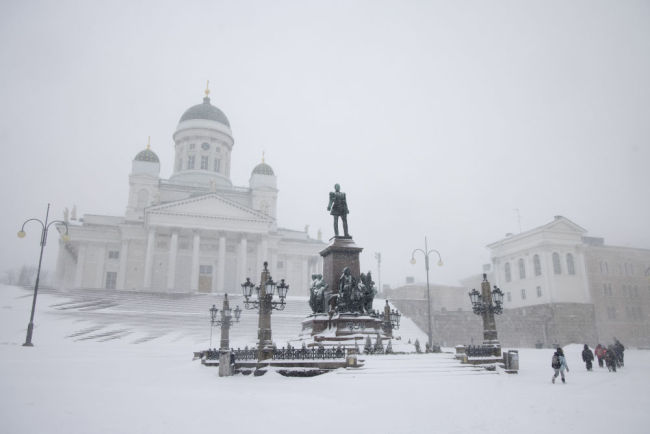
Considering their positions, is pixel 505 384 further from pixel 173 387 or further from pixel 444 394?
pixel 173 387

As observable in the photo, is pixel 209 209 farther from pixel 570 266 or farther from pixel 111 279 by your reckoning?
pixel 570 266

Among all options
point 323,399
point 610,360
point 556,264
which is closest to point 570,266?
point 556,264

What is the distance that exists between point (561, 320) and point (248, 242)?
1523 inches

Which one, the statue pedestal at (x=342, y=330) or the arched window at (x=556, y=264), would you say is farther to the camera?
the arched window at (x=556, y=264)

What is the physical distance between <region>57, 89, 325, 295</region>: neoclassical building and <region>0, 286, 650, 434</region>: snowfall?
36616 mm

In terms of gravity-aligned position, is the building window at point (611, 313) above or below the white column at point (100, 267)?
below

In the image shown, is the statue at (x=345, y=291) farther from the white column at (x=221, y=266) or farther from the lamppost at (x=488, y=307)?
the white column at (x=221, y=266)

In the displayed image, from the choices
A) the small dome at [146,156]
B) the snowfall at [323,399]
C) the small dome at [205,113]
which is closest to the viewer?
the snowfall at [323,399]

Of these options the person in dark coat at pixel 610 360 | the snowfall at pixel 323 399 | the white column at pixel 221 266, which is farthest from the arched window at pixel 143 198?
the person in dark coat at pixel 610 360

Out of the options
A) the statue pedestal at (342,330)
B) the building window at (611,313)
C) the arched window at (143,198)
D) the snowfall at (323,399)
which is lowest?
the snowfall at (323,399)

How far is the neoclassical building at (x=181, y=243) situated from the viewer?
57250 mm

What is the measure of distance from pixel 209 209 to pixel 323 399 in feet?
Answer: 164

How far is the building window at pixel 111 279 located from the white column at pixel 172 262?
800 centimetres

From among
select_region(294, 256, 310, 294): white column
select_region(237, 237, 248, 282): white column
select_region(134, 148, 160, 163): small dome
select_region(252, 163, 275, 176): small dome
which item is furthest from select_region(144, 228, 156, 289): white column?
select_region(252, 163, 275, 176): small dome
